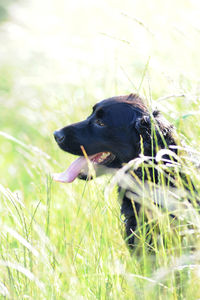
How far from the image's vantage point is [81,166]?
310 centimetres

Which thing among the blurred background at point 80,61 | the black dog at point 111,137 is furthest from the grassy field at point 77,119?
the black dog at point 111,137

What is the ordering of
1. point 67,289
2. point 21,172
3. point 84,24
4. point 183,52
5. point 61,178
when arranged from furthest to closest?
point 84,24 < point 21,172 < point 183,52 < point 61,178 < point 67,289

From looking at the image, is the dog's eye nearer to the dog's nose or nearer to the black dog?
the black dog

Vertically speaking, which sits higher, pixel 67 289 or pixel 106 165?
pixel 106 165

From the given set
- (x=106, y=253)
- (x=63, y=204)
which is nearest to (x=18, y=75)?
(x=63, y=204)

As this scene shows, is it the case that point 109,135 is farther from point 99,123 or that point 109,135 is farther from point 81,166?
point 81,166

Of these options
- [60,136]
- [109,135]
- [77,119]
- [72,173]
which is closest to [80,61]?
[77,119]

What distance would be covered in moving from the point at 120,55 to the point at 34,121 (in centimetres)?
148

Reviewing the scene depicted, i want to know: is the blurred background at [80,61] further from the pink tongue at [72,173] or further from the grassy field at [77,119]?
the pink tongue at [72,173]

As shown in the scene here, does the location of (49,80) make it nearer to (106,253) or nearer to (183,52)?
(183,52)

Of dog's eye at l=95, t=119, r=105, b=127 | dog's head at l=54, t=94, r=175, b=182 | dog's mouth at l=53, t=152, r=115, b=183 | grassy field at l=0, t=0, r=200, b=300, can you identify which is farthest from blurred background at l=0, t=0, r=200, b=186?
dog's mouth at l=53, t=152, r=115, b=183

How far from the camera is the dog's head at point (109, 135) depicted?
300 cm

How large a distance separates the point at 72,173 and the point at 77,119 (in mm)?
1306

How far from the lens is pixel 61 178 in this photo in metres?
3.02
